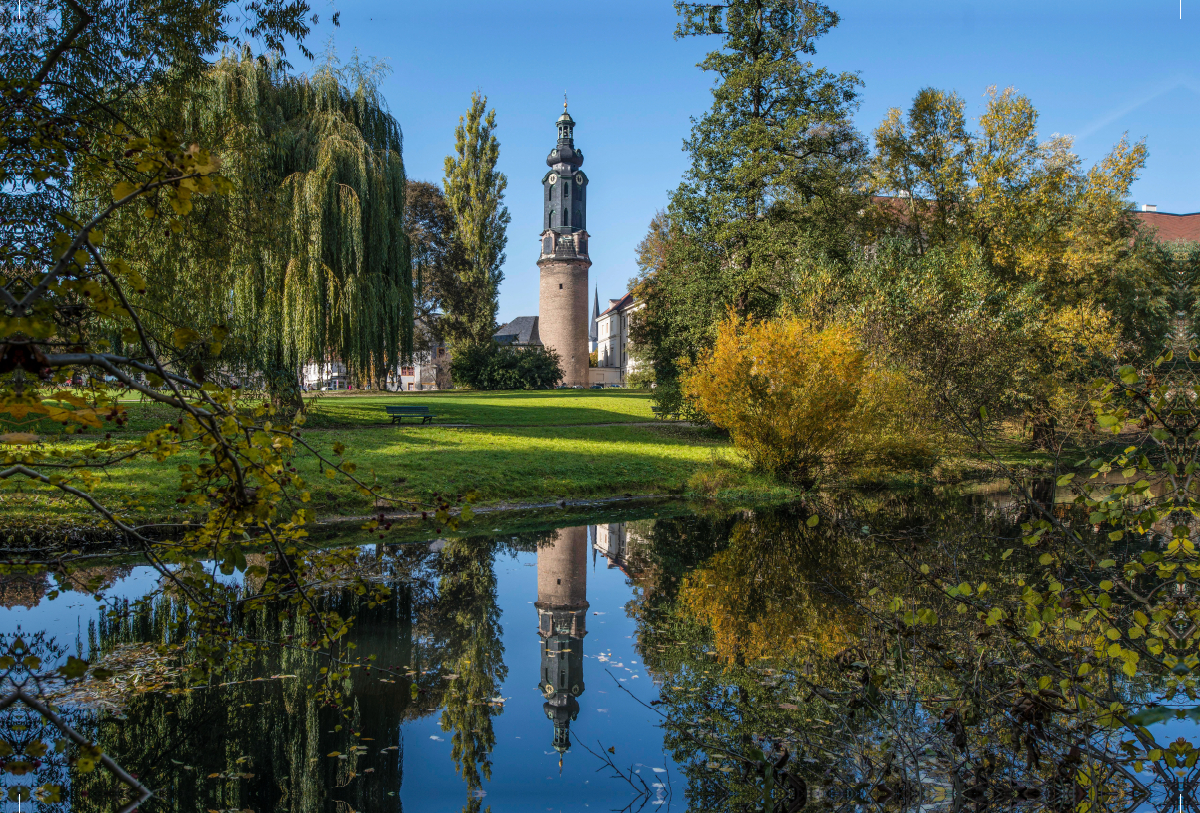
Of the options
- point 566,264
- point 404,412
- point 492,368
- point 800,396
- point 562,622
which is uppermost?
point 566,264

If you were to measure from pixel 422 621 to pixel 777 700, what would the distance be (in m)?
3.20

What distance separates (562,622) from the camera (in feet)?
22.1

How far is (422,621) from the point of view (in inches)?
252

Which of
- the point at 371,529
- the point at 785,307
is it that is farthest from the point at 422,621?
the point at 785,307

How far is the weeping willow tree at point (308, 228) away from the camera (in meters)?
12.2

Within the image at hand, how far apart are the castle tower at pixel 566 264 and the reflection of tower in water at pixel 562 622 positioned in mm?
45398

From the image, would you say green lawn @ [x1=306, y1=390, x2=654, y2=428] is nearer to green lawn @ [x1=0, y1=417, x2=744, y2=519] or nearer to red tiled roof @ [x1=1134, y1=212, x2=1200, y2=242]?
green lawn @ [x1=0, y1=417, x2=744, y2=519]

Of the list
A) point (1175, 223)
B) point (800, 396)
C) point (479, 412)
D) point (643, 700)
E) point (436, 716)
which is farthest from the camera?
point (1175, 223)

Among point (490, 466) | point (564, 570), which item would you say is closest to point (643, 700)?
point (564, 570)

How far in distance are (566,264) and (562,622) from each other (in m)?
50.8

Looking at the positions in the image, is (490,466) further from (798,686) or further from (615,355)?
(615,355)

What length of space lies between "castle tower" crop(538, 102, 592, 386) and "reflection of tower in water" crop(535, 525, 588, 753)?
45398 millimetres

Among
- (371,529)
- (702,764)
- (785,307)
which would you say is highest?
(785,307)

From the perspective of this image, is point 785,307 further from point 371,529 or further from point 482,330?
point 482,330
